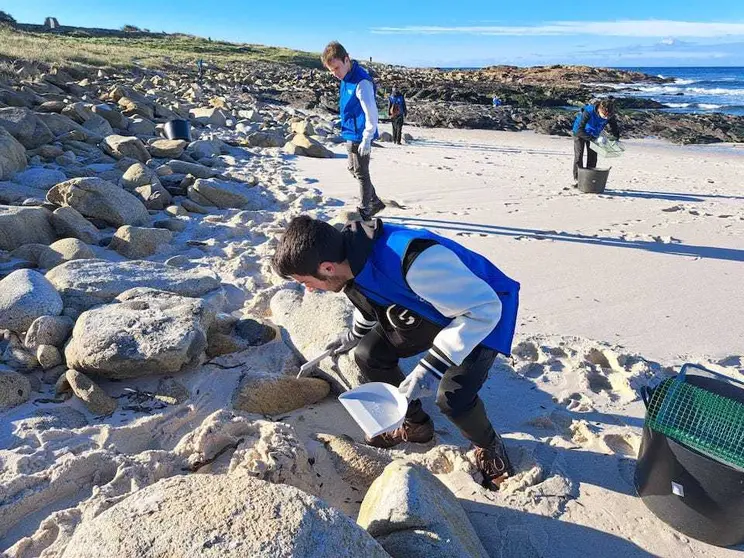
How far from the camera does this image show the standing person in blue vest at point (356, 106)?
202 inches

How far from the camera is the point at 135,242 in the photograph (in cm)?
485

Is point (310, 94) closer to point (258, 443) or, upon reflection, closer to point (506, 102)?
point (506, 102)

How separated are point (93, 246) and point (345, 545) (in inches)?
164

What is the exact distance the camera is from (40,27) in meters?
45.8

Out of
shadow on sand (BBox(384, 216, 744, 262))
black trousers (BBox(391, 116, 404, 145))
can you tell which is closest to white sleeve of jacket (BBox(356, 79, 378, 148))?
shadow on sand (BBox(384, 216, 744, 262))

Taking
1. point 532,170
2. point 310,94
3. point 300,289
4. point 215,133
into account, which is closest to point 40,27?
point 310,94

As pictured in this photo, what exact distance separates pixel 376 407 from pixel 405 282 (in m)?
0.48

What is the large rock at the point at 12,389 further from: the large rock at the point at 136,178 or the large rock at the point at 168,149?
the large rock at the point at 168,149

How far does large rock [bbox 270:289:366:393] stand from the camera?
118 inches

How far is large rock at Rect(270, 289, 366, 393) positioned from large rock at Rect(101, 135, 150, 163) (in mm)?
4812

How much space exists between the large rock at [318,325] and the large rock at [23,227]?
86.9 inches

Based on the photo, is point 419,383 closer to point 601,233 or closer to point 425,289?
point 425,289

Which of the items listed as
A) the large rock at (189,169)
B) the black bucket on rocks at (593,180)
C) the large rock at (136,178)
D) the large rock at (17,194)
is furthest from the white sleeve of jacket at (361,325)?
the black bucket on rocks at (593,180)

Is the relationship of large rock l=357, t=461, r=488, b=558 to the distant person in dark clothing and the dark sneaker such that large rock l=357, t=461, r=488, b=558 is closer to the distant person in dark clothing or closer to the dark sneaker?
the dark sneaker
